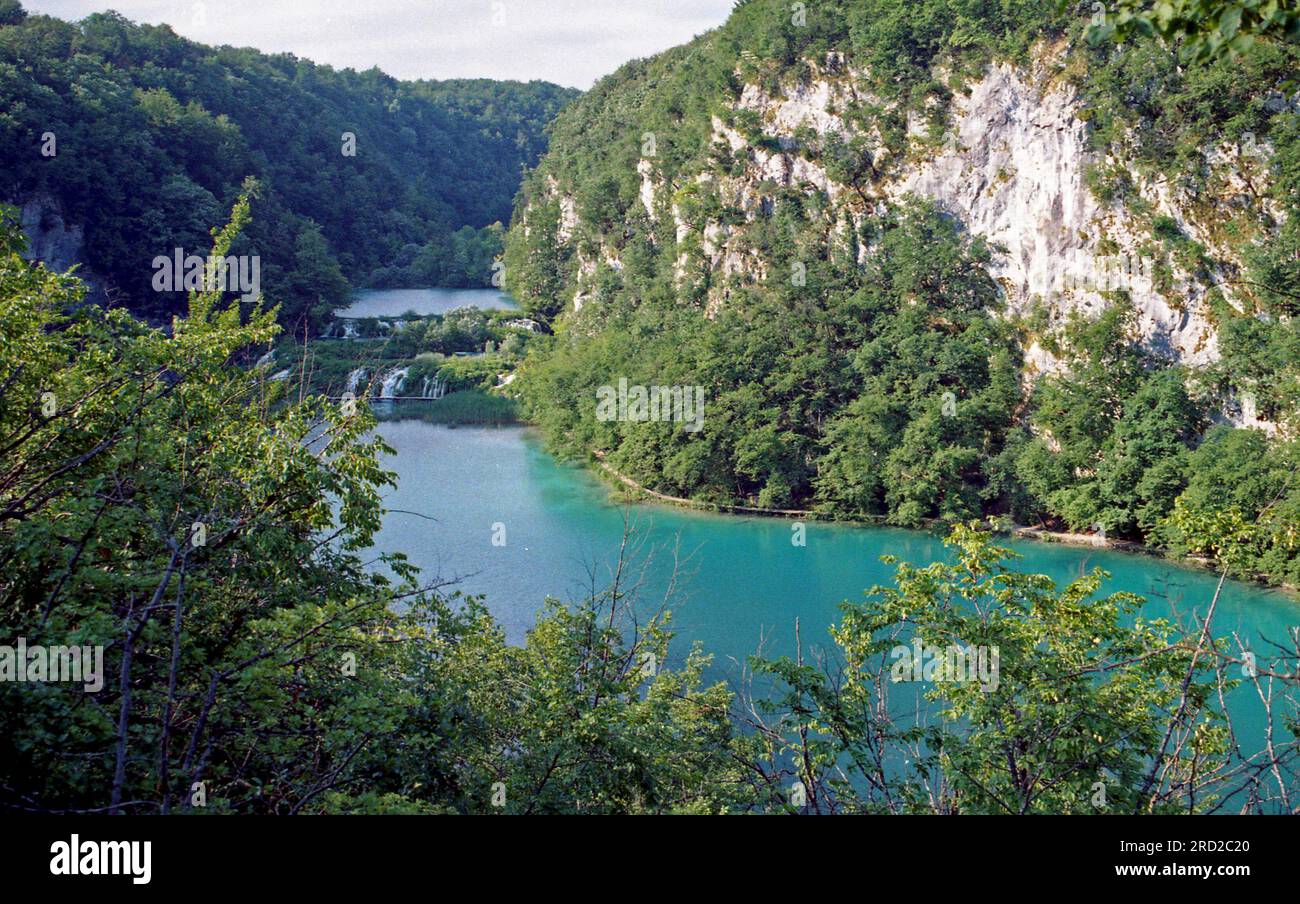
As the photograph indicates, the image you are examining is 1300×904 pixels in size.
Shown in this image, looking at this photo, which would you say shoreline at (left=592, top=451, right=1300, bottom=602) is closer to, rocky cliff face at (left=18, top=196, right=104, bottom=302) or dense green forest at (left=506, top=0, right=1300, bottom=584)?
dense green forest at (left=506, top=0, right=1300, bottom=584)

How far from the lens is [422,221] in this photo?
76.2 meters

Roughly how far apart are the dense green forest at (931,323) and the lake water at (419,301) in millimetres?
17497

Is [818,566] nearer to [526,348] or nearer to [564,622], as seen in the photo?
[564,622]

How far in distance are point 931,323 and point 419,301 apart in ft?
119

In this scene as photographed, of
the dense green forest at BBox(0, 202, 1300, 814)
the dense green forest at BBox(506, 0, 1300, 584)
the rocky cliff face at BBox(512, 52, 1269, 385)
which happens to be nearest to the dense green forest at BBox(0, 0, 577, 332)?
the dense green forest at BBox(506, 0, 1300, 584)

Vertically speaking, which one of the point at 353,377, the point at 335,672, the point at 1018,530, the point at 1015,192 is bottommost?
the point at 1018,530

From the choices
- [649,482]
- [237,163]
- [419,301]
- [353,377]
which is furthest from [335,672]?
[419,301]

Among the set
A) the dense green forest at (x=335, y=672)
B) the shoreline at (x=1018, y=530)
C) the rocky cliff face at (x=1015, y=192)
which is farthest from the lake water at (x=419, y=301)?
the dense green forest at (x=335, y=672)

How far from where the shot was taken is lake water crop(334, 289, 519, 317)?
55.8m

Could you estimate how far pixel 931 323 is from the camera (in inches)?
1213

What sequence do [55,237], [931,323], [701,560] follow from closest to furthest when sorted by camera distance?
[701,560]
[931,323]
[55,237]

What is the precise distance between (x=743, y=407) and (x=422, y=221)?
5250 cm

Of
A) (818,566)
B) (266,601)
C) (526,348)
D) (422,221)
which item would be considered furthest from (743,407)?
(422,221)

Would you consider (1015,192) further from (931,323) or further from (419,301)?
(419,301)
